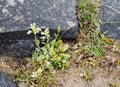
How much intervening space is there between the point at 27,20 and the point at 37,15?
4.5 inches

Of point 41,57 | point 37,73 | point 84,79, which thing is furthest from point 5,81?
point 84,79

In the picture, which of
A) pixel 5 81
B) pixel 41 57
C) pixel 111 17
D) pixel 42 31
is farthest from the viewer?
pixel 111 17

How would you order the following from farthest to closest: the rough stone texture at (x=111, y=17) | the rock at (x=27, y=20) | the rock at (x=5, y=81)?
the rough stone texture at (x=111, y=17), the rock at (x=27, y=20), the rock at (x=5, y=81)

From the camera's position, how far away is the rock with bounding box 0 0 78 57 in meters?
3.12

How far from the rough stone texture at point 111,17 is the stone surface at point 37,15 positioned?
0.34 m

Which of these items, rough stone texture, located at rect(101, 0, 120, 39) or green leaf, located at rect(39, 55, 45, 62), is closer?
green leaf, located at rect(39, 55, 45, 62)

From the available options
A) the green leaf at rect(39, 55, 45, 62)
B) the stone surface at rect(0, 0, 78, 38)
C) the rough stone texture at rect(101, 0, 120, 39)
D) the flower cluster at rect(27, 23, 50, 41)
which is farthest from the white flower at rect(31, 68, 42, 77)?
the rough stone texture at rect(101, 0, 120, 39)

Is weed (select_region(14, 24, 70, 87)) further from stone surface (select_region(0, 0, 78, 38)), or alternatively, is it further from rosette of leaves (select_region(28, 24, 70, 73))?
stone surface (select_region(0, 0, 78, 38))

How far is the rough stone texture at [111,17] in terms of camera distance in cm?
338

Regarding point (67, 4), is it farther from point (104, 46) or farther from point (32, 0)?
point (104, 46)

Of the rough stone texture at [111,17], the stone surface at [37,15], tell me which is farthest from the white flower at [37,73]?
the rough stone texture at [111,17]

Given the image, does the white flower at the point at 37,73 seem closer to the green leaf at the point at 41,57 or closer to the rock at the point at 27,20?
the green leaf at the point at 41,57

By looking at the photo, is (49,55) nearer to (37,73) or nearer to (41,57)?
(41,57)

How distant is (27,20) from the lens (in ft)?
10.4
